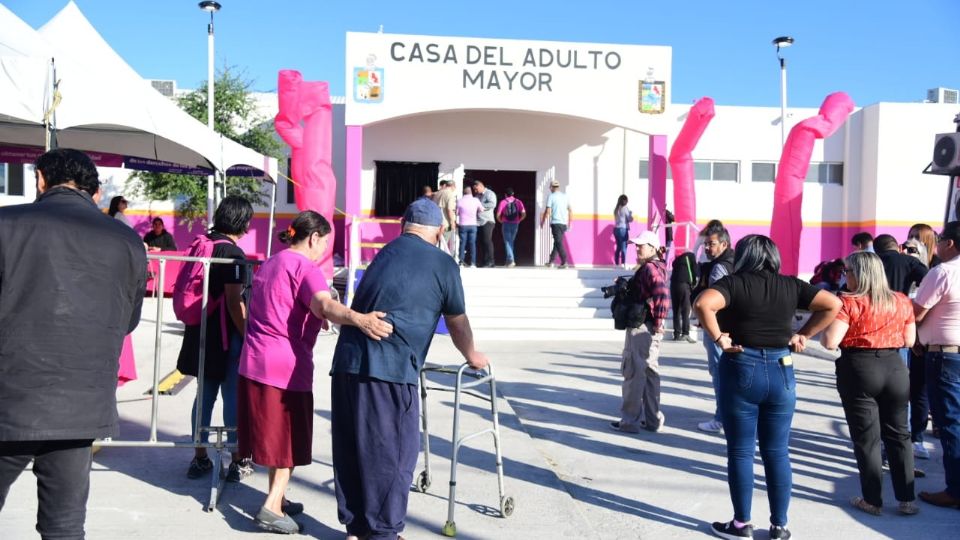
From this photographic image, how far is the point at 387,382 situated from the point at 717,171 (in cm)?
1888

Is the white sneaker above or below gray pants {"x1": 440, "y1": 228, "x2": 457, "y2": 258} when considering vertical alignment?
below

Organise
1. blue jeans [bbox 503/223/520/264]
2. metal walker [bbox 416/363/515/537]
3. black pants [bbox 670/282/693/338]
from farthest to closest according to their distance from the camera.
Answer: blue jeans [bbox 503/223/520/264] < black pants [bbox 670/282/693/338] < metal walker [bbox 416/363/515/537]

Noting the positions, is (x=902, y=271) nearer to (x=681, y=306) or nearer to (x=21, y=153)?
(x=681, y=306)

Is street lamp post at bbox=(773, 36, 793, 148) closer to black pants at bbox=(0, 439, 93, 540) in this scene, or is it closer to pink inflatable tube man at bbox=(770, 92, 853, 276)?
pink inflatable tube man at bbox=(770, 92, 853, 276)

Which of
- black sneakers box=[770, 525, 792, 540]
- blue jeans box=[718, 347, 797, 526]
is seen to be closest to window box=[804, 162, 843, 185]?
blue jeans box=[718, 347, 797, 526]

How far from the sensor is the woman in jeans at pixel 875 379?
5.01 m

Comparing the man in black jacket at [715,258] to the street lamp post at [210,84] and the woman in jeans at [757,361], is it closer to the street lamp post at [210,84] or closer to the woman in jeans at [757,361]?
the woman in jeans at [757,361]

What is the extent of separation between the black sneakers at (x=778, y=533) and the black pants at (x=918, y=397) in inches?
98.5

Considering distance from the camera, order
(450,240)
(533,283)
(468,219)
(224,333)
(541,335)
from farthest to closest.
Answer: (450,240) → (533,283) → (468,219) → (541,335) → (224,333)

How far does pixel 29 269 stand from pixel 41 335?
0.24 metres

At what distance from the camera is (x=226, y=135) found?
19.1 metres

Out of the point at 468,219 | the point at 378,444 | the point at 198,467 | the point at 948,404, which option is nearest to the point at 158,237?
the point at 468,219

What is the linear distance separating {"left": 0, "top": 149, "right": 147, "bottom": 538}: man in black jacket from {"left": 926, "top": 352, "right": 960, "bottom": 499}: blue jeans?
16.2ft

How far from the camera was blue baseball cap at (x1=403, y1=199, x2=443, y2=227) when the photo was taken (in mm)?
4188
